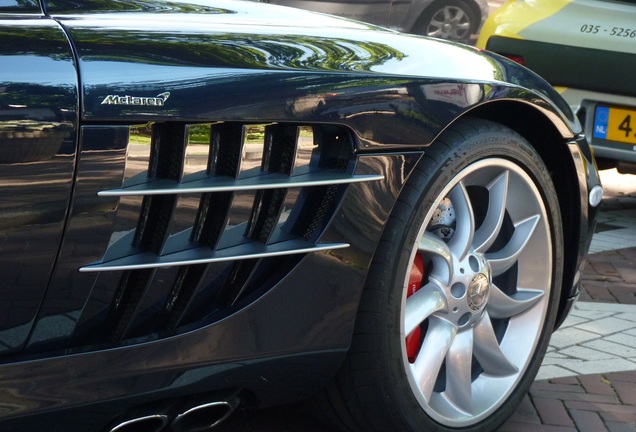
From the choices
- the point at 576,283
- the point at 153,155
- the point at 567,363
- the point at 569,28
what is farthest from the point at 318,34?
the point at 569,28

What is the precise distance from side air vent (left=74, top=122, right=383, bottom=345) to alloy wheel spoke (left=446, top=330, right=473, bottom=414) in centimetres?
64

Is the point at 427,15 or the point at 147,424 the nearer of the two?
the point at 147,424

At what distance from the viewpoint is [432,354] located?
A: 2.79m

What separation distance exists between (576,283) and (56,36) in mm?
1791

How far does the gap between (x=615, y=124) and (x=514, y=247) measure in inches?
126

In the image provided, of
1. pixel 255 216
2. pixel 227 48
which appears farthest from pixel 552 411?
pixel 227 48

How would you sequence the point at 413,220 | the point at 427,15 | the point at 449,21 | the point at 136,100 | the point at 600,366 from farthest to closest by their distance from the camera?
1. the point at 449,21
2. the point at 427,15
3. the point at 600,366
4. the point at 413,220
5. the point at 136,100

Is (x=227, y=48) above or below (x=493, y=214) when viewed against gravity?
above

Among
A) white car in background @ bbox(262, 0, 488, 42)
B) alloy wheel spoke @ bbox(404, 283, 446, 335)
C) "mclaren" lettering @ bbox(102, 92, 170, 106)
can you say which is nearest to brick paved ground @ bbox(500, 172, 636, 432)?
alloy wheel spoke @ bbox(404, 283, 446, 335)

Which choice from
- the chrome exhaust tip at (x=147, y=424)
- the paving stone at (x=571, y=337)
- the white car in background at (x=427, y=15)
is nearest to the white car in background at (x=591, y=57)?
the paving stone at (x=571, y=337)

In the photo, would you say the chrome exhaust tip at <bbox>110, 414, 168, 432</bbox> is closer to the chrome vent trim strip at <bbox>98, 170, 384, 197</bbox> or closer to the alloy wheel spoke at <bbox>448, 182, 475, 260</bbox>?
the chrome vent trim strip at <bbox>98, 170, 384, 197</bbox>

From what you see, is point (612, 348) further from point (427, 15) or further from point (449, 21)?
point (449, 21)

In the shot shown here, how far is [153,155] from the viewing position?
82.5 inches

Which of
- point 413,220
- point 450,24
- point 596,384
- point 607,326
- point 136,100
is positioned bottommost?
point 450,24
